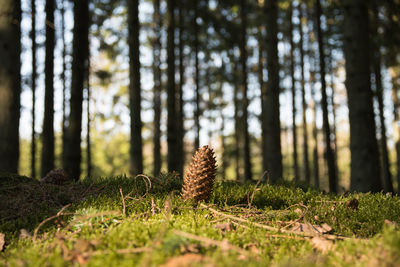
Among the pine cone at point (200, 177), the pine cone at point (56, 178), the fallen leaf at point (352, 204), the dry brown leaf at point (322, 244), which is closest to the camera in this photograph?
the dry brown leaf at point (322, 244)

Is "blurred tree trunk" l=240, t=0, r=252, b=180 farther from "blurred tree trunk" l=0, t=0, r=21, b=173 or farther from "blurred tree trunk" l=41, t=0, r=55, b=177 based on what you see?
"blurred tree trunk" l=0, t=0, r=21, b=173

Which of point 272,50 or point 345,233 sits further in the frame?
Result: point 272,50

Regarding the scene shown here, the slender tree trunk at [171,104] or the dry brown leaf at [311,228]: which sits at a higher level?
the slender tree trunk at [171,104]

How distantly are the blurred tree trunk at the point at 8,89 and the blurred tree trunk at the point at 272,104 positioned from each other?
7.17 metres

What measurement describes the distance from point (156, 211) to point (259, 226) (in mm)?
1023

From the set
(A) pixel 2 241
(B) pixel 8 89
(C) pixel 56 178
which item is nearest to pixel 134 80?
(B) pixel 8 89

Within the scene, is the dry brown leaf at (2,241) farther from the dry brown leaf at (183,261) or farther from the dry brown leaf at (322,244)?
the dry brown leaf at (322,244)

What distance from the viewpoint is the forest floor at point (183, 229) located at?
1.59m

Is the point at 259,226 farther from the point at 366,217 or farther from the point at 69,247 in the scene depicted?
the point at 69,247

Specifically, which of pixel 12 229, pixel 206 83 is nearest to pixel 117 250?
pixel 12 229

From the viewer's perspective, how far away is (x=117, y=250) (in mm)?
1647

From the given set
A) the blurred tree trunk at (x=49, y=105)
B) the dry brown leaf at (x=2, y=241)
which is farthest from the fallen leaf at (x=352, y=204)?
the blurred tree trunk at (x=49, y=105)

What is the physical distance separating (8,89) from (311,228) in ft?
18.7

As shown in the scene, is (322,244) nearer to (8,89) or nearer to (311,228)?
(311,228)
